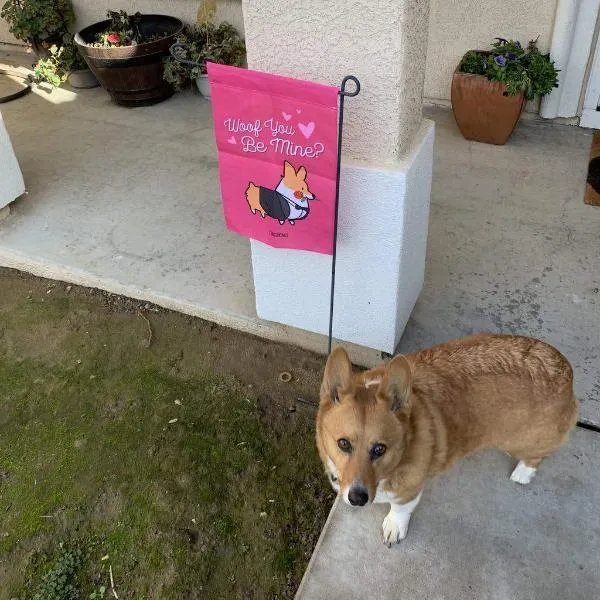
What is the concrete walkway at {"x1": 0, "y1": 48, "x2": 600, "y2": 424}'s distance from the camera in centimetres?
332

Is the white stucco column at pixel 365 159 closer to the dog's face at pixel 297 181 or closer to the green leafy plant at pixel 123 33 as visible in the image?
the dog's face at pixel 297 181

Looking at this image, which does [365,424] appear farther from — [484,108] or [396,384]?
[484,108]

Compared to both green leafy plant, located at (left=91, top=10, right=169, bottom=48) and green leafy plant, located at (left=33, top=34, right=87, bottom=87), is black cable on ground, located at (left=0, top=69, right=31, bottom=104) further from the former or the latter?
green leafy plant, located at (left=91, top=10, right=169, bottom=48)

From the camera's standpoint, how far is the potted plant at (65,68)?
6.09m

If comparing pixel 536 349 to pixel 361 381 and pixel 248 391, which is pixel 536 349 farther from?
pixel 248 391

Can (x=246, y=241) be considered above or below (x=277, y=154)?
below

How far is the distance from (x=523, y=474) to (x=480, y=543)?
367 mm

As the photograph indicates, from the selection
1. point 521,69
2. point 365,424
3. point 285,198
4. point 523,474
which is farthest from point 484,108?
point 365,424

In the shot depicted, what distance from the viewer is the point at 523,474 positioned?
2.50 metres

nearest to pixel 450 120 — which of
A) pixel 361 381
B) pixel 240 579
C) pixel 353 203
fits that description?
pixel 353 203

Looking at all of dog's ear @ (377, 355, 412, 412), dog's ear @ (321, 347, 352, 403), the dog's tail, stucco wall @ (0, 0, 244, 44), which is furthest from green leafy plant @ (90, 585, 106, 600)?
stucco wall @ (0, 0, 244, 44)

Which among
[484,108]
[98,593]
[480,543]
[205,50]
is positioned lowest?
[98,593]

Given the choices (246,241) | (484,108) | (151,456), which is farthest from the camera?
(484,108)

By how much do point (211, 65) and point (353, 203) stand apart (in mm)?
846
